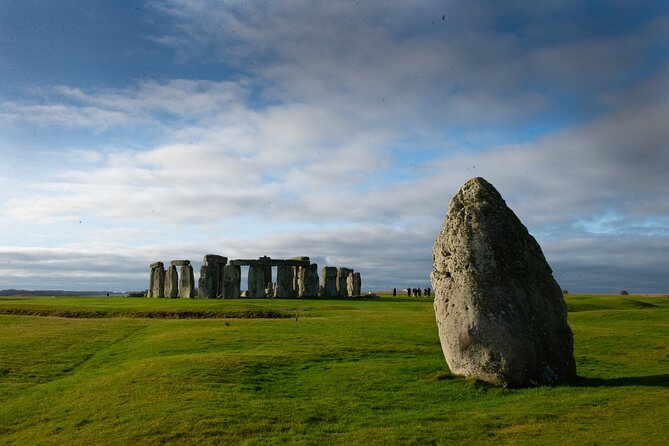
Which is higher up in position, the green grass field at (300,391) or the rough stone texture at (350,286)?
the rough stone texture at (350,286)

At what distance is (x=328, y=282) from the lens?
59.6 m

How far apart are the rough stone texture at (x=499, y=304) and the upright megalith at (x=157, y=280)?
45944mm

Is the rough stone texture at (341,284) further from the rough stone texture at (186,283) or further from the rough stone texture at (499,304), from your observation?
the rough stone texture at (499,304)

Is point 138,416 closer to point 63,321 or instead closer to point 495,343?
point 495,343

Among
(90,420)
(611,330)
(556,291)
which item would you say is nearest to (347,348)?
(556,291)

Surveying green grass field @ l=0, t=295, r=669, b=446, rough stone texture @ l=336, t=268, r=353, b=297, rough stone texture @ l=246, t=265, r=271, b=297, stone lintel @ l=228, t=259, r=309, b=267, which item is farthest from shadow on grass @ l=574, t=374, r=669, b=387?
rough stone texture @ l=336, t=268, r=353, b=297

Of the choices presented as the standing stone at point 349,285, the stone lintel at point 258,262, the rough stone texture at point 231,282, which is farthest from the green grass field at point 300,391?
the standing stone at point 349,285

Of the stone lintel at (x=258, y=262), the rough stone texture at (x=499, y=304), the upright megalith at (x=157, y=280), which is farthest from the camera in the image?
the upright megalith at (x=157, y=280)

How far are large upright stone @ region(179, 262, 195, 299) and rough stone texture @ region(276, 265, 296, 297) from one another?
827 cm

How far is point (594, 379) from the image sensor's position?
694 inches

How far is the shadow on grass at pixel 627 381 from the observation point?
1677 centimetres

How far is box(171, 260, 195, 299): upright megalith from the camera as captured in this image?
2214 inches

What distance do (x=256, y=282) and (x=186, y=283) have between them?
6748mm

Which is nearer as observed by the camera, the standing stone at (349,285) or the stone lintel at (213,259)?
the stone lintel at (213,259)
